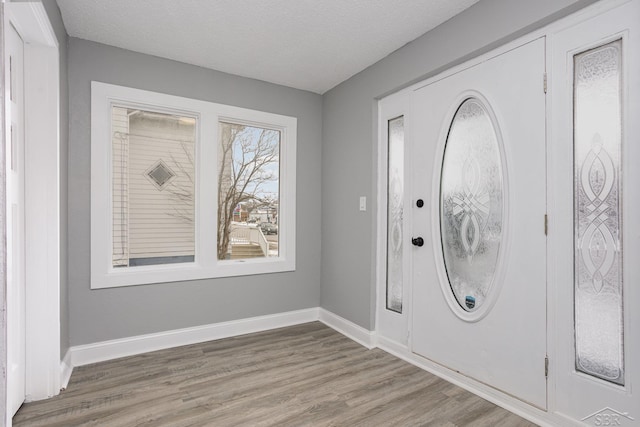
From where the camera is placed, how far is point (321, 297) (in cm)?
367

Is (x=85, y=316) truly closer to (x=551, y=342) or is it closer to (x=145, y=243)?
(x=145, y=243)

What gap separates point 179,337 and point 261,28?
2576mm

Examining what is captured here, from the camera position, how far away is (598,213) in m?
1.67

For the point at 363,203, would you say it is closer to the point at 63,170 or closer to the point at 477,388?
the point at 477,388

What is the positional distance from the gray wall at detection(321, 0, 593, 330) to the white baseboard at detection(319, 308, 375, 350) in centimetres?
5

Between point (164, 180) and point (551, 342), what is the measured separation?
3037 millimetres

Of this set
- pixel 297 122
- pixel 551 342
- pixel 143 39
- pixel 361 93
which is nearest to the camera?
pixel 551 342

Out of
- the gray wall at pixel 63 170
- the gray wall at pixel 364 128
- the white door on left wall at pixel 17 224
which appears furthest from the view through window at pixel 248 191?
the white door on left wall at pixel 17 224

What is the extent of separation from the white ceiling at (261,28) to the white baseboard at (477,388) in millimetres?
2417

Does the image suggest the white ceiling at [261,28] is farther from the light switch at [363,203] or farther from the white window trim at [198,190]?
the light switch at [363,203]

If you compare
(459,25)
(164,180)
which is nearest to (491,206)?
(459,25)

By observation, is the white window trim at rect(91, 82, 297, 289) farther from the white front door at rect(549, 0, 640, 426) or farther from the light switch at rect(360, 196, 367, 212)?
the white front door at rect(549, 0, 640, 426)

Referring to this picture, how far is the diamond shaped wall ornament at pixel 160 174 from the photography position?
9.60 feet

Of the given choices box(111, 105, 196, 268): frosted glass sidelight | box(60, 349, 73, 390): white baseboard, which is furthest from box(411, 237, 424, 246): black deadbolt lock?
box(60, 349, 73, 390): white baseboard
